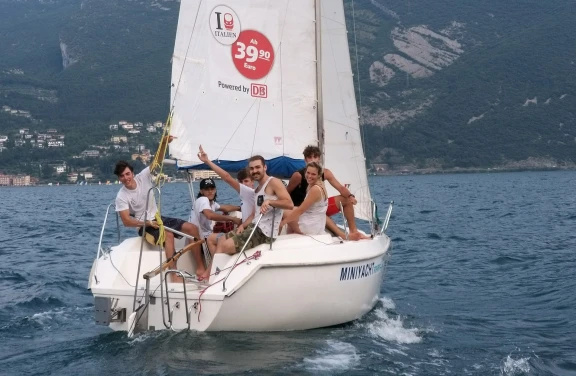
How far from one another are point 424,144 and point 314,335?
9784 centimetres

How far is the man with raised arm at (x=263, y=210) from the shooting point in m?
9.41

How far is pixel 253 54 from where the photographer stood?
11.6 m

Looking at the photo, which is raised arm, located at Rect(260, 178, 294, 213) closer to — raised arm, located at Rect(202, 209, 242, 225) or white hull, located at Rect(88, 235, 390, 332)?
white hull, located at Rect(88, 235, 390, 332)

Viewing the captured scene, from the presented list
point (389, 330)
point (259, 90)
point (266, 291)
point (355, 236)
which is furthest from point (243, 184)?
point (389, 330)

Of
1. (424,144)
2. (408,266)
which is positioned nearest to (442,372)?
(408,266)

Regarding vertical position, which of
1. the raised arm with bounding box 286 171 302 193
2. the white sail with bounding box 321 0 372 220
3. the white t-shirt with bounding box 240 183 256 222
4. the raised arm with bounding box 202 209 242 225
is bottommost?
the raised arm with bounding box 202 209 242 225

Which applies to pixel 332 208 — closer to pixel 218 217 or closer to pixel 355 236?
pixel 355 236

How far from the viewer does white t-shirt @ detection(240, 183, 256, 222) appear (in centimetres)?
1010

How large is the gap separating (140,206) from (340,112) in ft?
10.9

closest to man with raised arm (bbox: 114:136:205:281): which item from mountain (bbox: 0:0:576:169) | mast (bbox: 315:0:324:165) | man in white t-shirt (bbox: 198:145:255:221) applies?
man in white t-shirt (bbox: 198:145:255:221)

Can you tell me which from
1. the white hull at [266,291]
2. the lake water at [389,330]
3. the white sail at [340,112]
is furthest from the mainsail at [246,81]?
the lake water at [389,330]

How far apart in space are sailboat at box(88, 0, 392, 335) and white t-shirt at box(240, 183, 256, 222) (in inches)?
23.9

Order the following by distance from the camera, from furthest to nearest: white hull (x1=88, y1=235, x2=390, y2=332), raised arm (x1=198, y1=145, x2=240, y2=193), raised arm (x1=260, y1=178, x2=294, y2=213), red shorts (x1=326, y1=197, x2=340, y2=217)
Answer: red shorts (x1=326, y1=197, x2=340, y2=217) → raised arm (x1=198, y1=145, x2=240, y2=193) → raised arm (x1=260, y1=178, x2=294, y2=213) → white hull (x1=88, y1=235, x2=390, y2=332)

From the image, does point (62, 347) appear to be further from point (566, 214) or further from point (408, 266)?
point (566, 214)
